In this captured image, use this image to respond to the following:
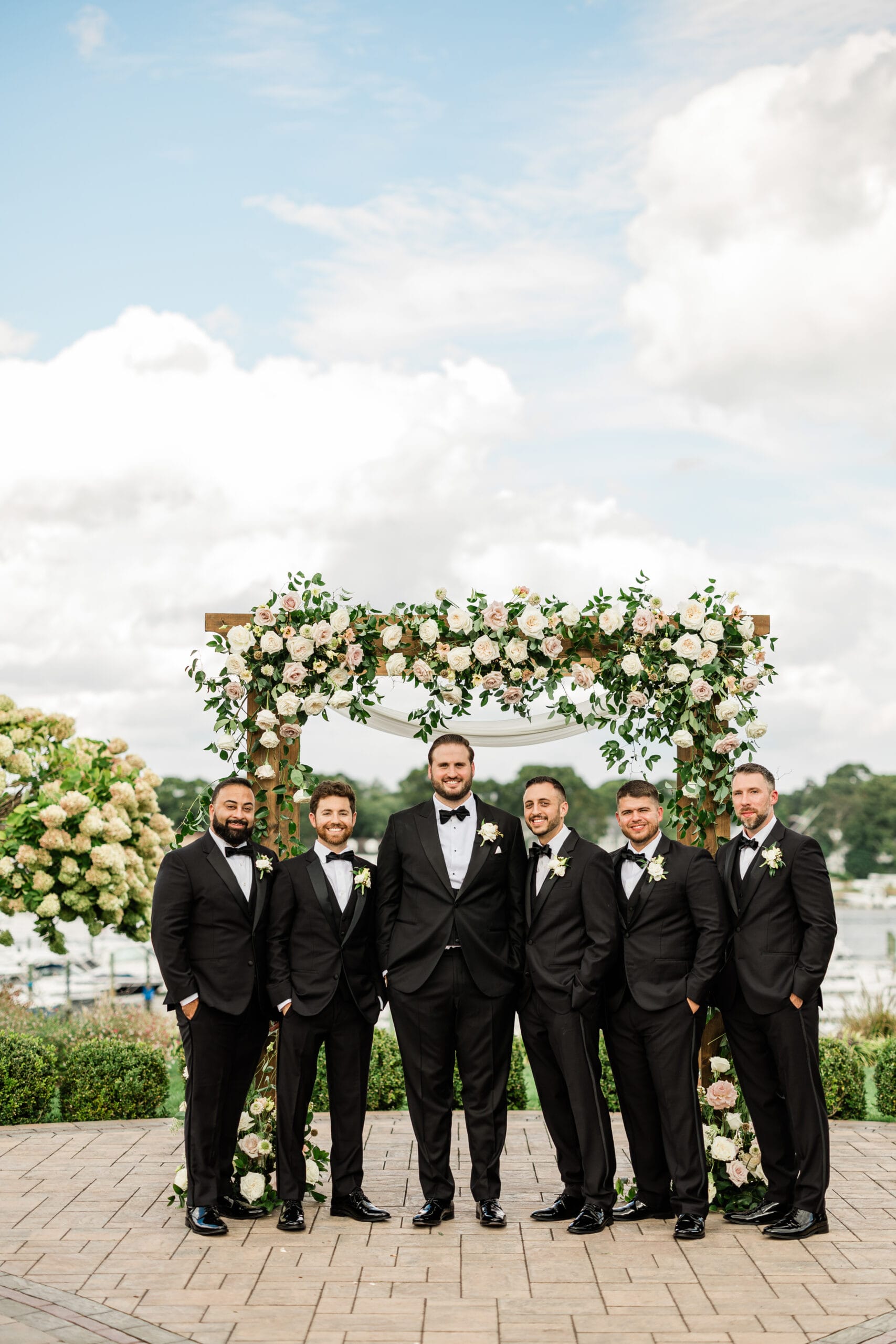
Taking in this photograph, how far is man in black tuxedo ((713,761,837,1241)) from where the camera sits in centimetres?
533

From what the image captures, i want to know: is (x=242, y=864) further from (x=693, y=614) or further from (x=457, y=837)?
(x=693, y=614)

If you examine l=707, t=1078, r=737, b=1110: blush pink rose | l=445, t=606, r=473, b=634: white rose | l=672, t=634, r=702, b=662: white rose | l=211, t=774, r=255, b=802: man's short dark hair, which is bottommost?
l=707, t=1078, r=737, b=1110: blush pink rose

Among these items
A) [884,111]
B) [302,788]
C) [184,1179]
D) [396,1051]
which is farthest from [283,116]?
[184,1179]

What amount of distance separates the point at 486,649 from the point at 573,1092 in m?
2.19

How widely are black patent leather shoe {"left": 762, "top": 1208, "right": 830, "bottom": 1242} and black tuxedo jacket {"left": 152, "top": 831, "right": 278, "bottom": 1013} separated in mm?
2464

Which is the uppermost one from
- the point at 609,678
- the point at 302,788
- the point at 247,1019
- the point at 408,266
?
the point at 408,266

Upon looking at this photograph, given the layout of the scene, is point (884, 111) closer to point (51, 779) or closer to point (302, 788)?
point (302, 788)

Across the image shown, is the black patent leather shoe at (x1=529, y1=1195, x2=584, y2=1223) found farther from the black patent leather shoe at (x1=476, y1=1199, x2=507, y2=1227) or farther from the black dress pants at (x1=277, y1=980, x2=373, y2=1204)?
the black dress pants at (x1=277, y1=980, x2=373, y2=1204)

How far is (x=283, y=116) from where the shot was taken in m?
9.52

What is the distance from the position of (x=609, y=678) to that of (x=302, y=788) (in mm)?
1681

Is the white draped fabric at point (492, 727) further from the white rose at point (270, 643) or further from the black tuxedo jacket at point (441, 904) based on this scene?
the black tuxedo jacket at point (441, 904)

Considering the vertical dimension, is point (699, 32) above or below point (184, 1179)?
above

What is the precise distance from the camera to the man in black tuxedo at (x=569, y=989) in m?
5.39

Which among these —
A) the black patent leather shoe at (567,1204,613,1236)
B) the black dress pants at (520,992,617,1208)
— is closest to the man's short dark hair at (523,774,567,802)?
the black dress pants at (520,992,617,1208)
